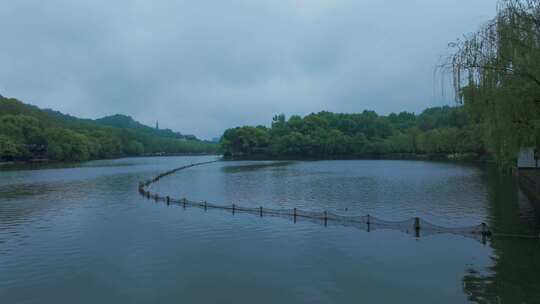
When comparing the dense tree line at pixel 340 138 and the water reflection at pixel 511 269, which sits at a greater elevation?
the dense tree line at pixel 340 138

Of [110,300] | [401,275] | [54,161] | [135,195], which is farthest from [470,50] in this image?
[54,161]

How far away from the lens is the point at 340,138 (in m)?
156

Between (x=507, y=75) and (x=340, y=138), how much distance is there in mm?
140332

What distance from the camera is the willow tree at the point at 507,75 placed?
15609 mm

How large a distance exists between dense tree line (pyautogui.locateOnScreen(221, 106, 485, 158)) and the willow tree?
9943 centimetres

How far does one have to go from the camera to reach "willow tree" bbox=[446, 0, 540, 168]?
51.2 feet

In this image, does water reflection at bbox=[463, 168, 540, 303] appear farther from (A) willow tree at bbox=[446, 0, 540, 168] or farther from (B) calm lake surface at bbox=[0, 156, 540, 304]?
(A) willow tree at bbox=[446, 0, 540, 168]

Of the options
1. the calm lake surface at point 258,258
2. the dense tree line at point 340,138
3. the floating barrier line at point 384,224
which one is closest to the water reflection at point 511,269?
the calm lake surface at point 258,258

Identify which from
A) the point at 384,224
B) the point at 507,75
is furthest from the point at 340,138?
the point at 507,75

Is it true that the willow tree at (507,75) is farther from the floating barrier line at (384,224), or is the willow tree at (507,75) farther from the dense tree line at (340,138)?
the dense tree line at (340,138)

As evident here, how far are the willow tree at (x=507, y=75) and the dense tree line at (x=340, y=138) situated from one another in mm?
99430

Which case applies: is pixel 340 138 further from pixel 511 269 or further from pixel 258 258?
pixel 511 269

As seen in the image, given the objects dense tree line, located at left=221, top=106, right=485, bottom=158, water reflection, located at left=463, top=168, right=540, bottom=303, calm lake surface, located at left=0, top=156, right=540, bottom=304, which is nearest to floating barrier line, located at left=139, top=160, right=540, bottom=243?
calm lake surface, located at left=0, top=156, right=540, bottom=304

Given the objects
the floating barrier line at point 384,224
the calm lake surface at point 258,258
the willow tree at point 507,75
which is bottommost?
the calm lake surface at point 258,258
